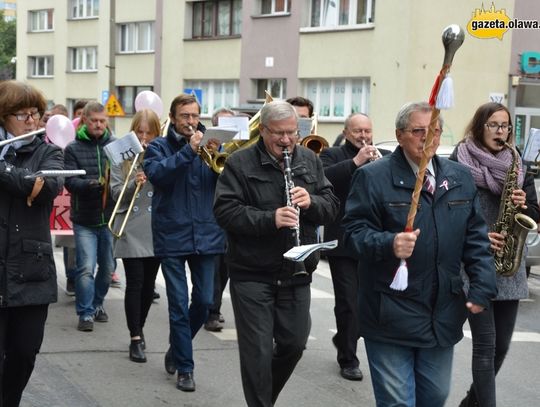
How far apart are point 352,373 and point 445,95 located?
3.33 m

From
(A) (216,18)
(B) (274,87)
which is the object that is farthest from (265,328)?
(A) (216,18)

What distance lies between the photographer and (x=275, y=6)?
3183cm

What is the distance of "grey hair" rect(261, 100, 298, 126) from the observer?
16.7 ft

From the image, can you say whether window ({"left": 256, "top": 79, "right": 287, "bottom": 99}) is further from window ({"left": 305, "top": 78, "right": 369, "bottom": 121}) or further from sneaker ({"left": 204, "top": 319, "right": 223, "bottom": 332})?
sneaker ({"left": 204, "top": 319, "right": 223, "bottom": 332})

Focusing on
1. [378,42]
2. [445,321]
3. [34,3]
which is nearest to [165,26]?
[378,42]

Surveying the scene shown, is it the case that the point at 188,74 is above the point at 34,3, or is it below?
below

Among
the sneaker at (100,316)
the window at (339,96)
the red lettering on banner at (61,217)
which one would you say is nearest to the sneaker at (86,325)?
the sneaker at (100,316)

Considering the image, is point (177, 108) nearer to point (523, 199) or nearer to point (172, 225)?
point (172, 225)

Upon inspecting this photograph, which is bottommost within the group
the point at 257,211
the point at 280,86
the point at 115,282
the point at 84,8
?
the point at 115,282

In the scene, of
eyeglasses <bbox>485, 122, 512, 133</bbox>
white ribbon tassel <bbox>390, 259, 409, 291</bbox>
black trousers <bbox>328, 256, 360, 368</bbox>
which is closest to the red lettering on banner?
black trousers <bbox>328, 256, 360, 368</bbox>

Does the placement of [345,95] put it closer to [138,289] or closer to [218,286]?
[218,286]

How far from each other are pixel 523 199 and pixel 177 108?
2.40m

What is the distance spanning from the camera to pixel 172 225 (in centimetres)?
639

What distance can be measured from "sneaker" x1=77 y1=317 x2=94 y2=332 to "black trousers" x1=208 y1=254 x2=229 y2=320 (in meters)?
1.03
